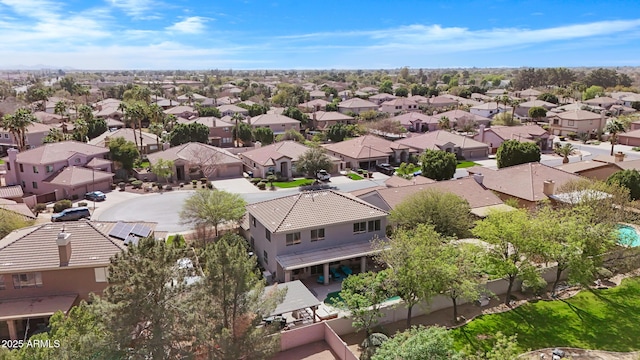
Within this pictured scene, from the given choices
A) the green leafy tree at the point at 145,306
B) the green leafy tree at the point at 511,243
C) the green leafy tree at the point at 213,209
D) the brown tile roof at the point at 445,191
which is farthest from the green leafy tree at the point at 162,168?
the green leafy tree at the point at 145,306

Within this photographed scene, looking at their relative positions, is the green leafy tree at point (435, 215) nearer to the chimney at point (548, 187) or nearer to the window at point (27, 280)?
the chimney at point (548, 187)

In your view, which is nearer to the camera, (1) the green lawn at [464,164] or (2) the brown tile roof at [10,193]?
(2) the brown tile roof at [10,193]

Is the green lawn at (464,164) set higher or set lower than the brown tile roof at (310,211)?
lower

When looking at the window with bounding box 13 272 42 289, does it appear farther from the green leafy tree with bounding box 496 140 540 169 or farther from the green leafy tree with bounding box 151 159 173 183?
the green leafy tree with bounding box 496 140 540 169

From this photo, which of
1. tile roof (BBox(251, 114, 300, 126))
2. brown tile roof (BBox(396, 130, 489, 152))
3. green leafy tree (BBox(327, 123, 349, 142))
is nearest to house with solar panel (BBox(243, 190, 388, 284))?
brown tile roof (BBox(396, 130, 489, 152))

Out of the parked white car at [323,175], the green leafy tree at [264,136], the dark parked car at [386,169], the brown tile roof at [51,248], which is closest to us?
the brown tile roof at [51,248]

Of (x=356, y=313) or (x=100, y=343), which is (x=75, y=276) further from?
(x=356, y=313)

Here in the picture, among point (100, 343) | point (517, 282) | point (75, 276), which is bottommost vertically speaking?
point (517, 282)

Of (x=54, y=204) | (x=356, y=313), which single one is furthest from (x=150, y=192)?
(x=356, y=313)
